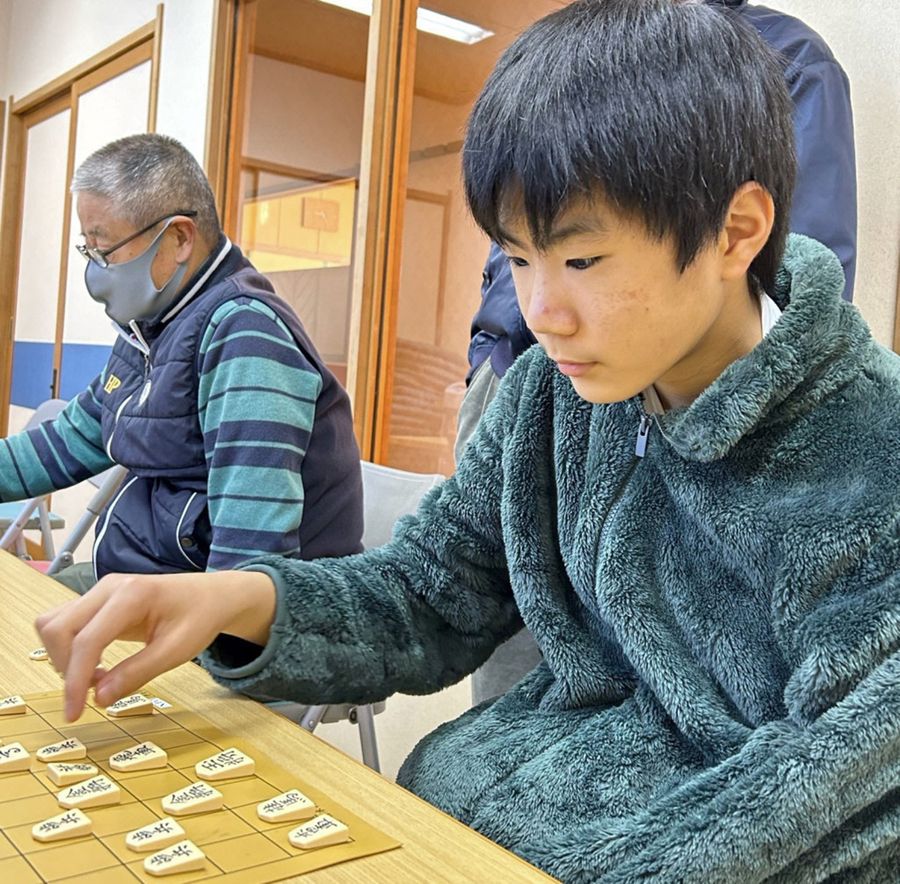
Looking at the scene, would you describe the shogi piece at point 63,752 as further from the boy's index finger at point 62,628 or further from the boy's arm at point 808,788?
the boy's arm at point 808,788

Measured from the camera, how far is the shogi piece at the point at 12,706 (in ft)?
2.42

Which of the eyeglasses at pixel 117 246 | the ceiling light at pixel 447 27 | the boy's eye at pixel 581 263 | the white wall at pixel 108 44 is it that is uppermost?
the white wall at pixel 108 44

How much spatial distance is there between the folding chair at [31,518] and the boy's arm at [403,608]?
1567mm

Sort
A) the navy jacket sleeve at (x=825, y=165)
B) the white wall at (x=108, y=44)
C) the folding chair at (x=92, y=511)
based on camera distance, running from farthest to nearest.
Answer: the white wall at (x=108, y=44) < the folding chair at (x=92, y=511) < the navy jacket sleeve at (x=825, y=165)

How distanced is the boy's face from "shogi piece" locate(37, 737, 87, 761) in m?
0.42

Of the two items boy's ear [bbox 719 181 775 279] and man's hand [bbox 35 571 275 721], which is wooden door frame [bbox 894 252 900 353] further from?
man's hand [bbox 35 571 275 721]

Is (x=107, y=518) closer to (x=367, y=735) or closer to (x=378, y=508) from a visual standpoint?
(x=378, y=508)

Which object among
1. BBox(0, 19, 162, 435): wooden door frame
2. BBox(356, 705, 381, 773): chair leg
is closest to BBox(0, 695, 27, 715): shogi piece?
BBox(356, 705, 381, 773): chair leg

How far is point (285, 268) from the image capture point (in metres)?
3.15

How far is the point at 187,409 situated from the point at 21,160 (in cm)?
462

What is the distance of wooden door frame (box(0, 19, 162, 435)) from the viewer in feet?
14.0

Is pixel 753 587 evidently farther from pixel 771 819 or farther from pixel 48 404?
pixel 48 404

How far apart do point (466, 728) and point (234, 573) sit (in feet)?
0.78

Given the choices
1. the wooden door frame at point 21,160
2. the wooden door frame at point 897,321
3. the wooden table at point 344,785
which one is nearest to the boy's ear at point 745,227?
the wooden table at point 344,785
